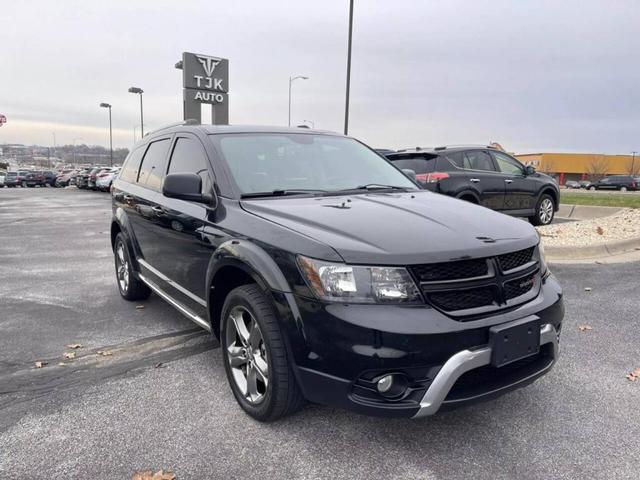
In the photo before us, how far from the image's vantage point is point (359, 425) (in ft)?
9.85

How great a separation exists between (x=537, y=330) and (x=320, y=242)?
126 centimetres

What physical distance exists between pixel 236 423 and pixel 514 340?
5.49ft

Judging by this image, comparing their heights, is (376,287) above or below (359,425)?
above

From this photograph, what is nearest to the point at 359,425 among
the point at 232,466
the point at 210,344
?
the point at 232,466

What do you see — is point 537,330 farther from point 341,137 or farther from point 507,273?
point 341,137

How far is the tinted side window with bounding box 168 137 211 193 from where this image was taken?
12.0ft

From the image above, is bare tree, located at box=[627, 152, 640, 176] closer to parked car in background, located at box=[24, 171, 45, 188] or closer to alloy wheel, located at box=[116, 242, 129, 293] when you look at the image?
parked car in background, located at box=[24, 171, 45, 188]

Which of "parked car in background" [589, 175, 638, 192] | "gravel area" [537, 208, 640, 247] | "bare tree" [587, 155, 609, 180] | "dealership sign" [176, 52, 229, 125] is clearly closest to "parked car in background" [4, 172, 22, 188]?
"dealership sign" [176, 52, 229, 125]

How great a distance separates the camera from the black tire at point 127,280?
17.7 ft

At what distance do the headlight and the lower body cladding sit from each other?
5cm

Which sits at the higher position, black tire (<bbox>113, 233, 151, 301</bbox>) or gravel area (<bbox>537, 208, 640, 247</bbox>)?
gravel area (<bbox>537, 208, 640, 247</bbox>)

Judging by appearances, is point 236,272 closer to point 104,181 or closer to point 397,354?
point 397,354

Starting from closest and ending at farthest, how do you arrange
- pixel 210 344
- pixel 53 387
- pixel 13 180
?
pixel 53 387 < pixel 210 344 < pixel 13 180

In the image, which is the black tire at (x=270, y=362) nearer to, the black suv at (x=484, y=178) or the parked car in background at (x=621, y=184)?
the black suv at (x=484, y=178)
